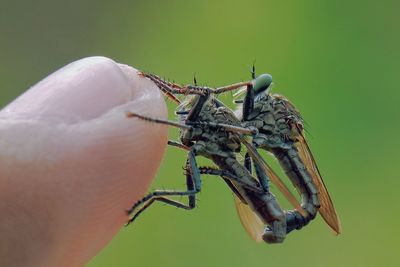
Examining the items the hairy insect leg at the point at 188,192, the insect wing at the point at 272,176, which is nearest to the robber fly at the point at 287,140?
the insect wing at the point at 272,176

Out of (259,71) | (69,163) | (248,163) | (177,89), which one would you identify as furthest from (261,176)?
(259,71)

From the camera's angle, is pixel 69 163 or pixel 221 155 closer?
pixel 69 163

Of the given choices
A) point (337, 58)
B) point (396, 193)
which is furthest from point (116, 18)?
point (396, 193)

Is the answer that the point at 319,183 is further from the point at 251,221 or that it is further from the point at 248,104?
the point at 248,104

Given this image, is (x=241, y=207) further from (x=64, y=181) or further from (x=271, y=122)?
(x=64, y=181)

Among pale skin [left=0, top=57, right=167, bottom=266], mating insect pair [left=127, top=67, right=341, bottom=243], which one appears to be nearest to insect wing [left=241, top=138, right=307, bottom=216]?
mating insect pair [left=127, top=67, right=341, bottom=243]

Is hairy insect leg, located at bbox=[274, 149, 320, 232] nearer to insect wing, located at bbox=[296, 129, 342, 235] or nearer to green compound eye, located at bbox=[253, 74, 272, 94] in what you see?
insect wing, located at bbox=[296, 129, 342, 235]
